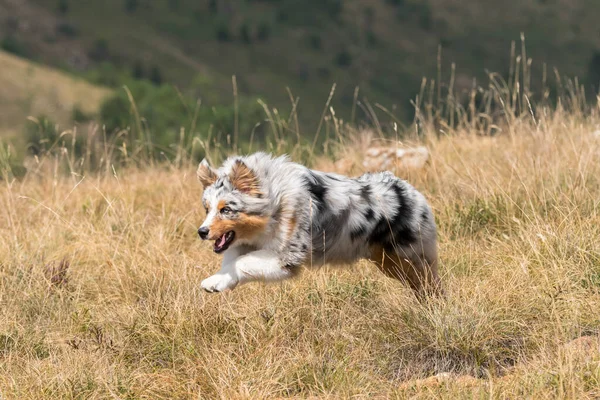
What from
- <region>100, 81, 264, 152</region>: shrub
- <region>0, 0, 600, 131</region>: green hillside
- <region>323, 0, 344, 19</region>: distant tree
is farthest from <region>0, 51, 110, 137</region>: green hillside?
<region>323, 0, 344, 19</region>: distant tree

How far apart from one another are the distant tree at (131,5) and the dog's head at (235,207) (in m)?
184

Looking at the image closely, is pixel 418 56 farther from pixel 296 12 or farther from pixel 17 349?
pixel 17 349

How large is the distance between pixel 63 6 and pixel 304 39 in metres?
50.6

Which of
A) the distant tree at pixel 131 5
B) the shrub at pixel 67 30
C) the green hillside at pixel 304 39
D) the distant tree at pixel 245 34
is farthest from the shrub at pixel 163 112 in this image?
the distant tree at pixel 131 5

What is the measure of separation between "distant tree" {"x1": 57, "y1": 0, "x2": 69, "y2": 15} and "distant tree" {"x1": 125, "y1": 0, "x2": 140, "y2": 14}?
13.5m

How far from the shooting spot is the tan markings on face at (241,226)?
4.59 meters

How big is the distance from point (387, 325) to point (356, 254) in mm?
475

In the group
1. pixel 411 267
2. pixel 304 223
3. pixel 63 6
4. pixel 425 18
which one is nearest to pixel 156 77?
pixel 63 6

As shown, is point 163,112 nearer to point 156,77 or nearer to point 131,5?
point 156,77

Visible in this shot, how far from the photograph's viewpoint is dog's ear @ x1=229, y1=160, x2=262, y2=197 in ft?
15.7

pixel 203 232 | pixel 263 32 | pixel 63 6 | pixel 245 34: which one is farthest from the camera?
pixel 263 32

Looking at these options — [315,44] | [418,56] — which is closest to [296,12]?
[315,44]

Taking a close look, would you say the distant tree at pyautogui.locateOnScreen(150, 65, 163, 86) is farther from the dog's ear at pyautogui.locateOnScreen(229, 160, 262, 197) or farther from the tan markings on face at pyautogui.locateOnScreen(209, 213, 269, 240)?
the tan markings on face at pyautogui.locateOnScreen(209, 213, 269, 240)

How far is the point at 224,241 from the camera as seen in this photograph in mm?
4707
